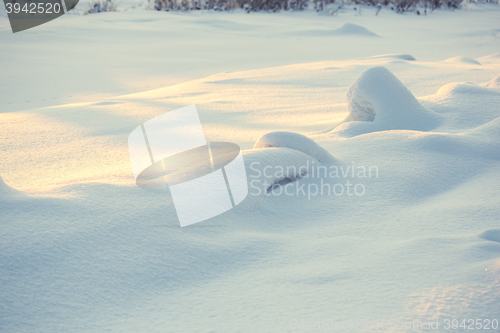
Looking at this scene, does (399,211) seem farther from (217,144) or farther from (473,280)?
(217,144)

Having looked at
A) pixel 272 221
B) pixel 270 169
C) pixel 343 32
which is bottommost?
pixel 272 221

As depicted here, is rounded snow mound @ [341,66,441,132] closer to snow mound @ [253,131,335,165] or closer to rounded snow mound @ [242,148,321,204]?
snow mound @ [253,131,335,165]

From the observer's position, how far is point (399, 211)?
1423 mm

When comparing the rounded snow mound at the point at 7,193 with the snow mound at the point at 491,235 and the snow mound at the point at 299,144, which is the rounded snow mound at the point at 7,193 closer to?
the snow mound at the point at 299,144

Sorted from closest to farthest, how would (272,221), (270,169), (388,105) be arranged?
(272,221)
(270,169)
(388,105)

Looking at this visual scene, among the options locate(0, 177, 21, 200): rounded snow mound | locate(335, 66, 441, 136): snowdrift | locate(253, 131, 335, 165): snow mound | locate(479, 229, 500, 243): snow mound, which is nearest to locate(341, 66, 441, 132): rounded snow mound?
locate(335, 66, 441, 136): snowdrift

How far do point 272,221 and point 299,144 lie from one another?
0.51m

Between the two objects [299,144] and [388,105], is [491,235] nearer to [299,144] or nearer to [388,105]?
[299,144]

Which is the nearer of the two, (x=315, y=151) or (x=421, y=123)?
(x=315, y=151)

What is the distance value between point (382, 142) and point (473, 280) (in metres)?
1.03

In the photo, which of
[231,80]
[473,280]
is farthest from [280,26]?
[473,280]

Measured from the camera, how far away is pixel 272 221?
141 cm

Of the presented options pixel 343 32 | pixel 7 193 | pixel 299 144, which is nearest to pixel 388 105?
pixel 299 144

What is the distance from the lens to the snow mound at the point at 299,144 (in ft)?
5.89
